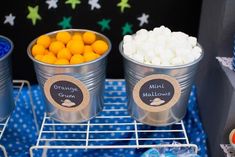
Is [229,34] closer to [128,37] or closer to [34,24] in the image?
[128,37]

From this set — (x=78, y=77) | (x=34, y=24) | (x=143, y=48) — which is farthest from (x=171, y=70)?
(x=34, y=24)

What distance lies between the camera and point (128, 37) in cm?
102

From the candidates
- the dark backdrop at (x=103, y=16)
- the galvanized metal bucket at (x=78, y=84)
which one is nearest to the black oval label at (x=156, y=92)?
the galvanized metal bucket at (x=78, y=84)

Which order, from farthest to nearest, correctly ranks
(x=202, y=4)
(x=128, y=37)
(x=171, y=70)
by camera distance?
(x=202, y=4)
(x=128, y=37)
(x=171, y=70)

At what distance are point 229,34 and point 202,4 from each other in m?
0.28

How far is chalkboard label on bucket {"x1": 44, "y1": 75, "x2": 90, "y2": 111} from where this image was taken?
94cm

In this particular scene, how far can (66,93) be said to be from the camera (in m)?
0.96

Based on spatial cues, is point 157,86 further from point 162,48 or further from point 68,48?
point 68,48

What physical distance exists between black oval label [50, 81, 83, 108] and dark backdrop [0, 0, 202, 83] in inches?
19.8

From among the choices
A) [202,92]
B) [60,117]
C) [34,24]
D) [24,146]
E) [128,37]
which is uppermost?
[128,37]

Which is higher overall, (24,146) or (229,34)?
(229,34)

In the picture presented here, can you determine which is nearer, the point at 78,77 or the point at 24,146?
the point at 78,77

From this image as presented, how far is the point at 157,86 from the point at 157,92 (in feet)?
0.06

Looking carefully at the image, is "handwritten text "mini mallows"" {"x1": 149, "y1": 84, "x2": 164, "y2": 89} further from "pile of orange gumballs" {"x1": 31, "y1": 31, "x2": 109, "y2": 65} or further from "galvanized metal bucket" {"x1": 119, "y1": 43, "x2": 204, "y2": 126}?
"pile of orange gumballs" {"x1": 31, "y1": 31, "x2": 109, "y2": 65}
